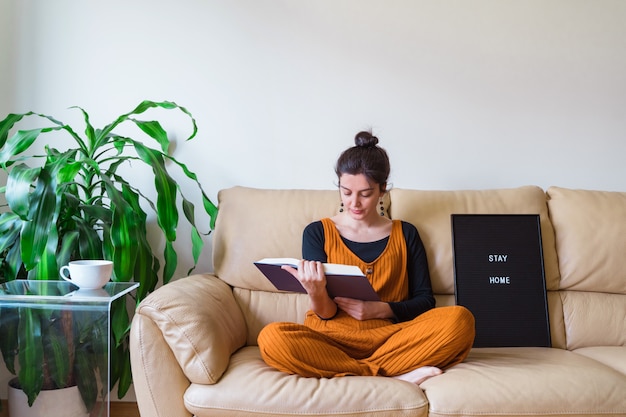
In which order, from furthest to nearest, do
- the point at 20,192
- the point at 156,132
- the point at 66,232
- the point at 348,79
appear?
the point at 348,79 → the point at 156,132 → the point at 66,232 → the point at 20,192

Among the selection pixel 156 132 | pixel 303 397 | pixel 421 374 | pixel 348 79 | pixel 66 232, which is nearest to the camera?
pixel 303 397

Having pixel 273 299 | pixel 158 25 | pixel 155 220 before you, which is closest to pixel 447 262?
pixel 273 299

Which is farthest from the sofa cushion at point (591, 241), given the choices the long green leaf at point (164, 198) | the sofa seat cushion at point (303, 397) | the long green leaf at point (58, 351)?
the long green leaf at point (58, 351)

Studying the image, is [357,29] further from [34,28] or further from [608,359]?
[608,359]

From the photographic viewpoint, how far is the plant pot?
158cm

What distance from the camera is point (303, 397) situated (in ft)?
5.00

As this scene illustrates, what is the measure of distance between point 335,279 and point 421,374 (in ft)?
1.24

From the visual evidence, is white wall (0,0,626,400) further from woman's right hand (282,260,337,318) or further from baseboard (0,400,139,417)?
woman's right hand (282,260,337,318)

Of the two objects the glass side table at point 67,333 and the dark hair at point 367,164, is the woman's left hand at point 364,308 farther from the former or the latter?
the glass side table at point 67,333

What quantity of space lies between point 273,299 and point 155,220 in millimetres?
713

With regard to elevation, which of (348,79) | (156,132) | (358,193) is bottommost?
(358,193)

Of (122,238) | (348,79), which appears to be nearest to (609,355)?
(348,79)

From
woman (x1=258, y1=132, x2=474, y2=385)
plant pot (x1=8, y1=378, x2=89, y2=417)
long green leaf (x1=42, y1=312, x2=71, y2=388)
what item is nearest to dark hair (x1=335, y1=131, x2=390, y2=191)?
woman (x1=258, y1=132, x2=474, y2=385)

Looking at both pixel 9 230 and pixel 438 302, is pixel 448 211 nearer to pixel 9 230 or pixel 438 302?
pixel 438 302
